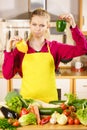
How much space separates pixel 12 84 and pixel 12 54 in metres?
1.61

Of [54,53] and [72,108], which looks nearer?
[72,108]

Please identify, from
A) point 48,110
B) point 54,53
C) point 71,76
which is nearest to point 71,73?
point 71,76

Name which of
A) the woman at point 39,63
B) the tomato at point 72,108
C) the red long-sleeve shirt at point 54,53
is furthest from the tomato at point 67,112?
the red long-sleeve shirt at point 54,53

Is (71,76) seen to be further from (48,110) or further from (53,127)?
(53,127)

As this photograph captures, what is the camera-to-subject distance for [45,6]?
3953 mm

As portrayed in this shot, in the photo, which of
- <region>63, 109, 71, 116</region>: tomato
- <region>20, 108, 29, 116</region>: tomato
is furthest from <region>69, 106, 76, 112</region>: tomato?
<region>20, 108, 29, 116</region>: tomato

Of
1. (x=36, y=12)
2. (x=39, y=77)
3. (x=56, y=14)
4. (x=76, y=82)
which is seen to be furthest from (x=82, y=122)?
(x=56, y=14)

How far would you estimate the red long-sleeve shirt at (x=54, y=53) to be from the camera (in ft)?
7.22

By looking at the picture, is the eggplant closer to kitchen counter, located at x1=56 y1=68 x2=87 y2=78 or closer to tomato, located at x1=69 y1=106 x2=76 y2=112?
tomato, located at x1=69 y1=106 x2=76 y2=112

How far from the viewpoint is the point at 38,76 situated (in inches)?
88.7

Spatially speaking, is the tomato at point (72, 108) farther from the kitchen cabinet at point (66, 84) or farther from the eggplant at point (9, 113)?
the kitchen cabinet at point (66, 84)

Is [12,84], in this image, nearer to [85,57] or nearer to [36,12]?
[85,57]

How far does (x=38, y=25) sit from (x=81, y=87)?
1778 millimetres

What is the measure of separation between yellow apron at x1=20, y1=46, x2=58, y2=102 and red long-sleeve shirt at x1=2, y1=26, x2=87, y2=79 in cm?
5
